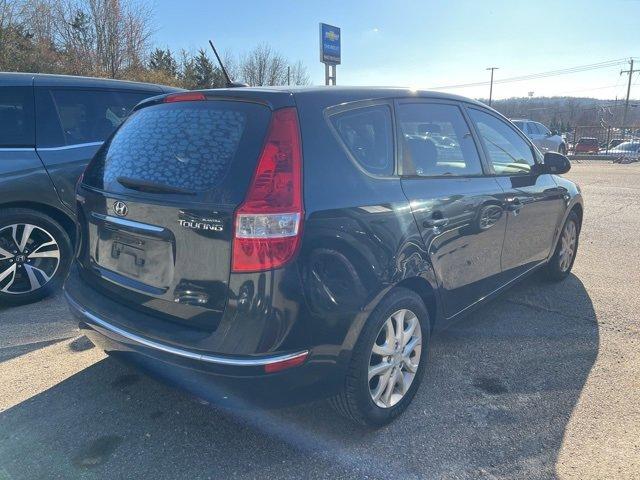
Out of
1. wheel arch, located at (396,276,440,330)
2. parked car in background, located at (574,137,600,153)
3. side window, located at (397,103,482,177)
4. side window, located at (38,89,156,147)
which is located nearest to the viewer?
wheel arch, located at (396,276,440,330)

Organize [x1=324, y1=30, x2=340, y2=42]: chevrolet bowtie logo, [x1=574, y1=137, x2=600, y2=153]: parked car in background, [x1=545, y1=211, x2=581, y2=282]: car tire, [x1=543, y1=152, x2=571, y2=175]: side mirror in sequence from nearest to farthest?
[x1=543, y1=152, x2=571, y2=175]: side mirror < [x1=545, y1=211, x2=581, y2=282]: car tire < [x1=324, y1=30, x2=340, y2=42]: chevrolet bowtie logo < [x1=574, y1=137, x2=600, y2=153]: parked car in background

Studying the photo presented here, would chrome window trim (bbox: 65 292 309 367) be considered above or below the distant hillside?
below

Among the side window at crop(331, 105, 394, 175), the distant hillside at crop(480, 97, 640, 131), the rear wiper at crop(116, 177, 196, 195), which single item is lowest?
the rear wiper at crop(116, 177, 196, 195)

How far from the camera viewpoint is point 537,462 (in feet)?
7.43

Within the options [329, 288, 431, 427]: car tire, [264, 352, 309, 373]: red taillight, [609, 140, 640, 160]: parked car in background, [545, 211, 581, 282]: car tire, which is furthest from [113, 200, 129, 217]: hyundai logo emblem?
[609, 140, 640, 160]: parked car in background

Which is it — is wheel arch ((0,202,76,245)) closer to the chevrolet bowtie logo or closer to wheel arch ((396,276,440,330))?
wheel arch ((396,276,440,330))

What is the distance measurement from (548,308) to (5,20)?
66.5ft

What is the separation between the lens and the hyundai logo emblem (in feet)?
7.49

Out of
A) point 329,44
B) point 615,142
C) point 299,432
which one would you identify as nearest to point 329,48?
point 329,44

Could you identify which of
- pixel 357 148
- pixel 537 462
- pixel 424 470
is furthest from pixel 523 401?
pixel 357 148

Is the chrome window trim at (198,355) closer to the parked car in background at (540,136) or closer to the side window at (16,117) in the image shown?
the side window at (16,117)

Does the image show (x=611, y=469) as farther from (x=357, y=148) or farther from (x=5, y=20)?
(x=5, y=20)

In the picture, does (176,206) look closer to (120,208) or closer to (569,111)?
(120,208)

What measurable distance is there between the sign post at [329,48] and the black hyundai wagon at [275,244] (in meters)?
11.5
